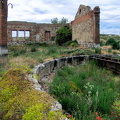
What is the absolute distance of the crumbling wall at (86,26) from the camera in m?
15.6

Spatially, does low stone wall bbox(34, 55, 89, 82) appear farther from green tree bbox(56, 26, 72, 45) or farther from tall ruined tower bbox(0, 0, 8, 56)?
green tree bbox(56, 26, 72, 45)

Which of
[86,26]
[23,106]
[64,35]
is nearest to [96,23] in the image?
[86,26]

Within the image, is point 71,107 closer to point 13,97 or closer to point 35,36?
point 13,97

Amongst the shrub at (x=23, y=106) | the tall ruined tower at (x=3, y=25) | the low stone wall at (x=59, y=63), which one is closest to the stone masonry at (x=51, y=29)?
the tall ruined tower at (x=3, y=25)

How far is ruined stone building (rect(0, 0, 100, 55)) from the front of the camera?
920 centimetres

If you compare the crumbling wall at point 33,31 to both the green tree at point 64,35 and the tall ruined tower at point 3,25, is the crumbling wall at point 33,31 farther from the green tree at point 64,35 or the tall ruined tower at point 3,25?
the tall ruined tower at point 3,25

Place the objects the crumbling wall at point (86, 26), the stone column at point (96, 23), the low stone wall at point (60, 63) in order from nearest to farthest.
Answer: the low stone wall at point (60, 63) < the stone column at point (96, 23) < the crumbling wall at point (86, 26)

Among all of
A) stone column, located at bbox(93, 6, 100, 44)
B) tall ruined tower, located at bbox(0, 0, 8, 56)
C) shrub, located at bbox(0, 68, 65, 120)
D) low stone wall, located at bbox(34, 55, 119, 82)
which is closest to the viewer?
shrub, located at bbox(0, 68, 65, 120)

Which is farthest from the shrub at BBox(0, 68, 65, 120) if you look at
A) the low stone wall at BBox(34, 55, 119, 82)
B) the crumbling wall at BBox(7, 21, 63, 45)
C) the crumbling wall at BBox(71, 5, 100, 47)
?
the crumbling wall at BBox(7, 21, 63, 45)

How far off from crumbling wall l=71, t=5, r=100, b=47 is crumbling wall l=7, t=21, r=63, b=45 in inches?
249

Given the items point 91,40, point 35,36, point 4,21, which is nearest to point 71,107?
point 4,21

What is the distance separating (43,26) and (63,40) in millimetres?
5309

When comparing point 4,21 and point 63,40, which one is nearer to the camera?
point 4,21

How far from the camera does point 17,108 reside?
219 cm
